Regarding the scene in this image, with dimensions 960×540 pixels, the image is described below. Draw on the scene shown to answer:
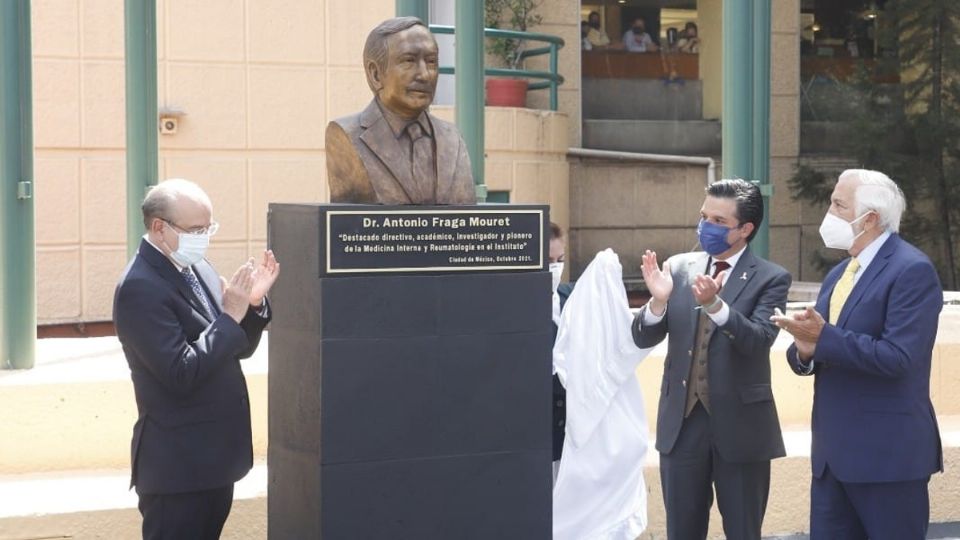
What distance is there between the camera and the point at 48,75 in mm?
12812

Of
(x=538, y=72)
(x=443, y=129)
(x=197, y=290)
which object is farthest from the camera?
(x=538, y=72)

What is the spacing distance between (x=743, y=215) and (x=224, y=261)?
8.55 meters

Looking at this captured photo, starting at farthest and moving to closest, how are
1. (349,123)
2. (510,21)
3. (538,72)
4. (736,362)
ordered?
(510,21) < (538,72) < (736,362) < (349,123)

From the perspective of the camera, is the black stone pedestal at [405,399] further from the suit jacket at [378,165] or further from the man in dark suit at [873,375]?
the man in dark suit at [873,375]

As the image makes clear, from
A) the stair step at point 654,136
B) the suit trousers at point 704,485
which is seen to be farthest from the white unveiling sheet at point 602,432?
the stair step at point 654,136

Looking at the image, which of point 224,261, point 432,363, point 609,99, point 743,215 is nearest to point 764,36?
point 743,215

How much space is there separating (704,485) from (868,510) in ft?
2.33

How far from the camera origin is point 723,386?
568 cm

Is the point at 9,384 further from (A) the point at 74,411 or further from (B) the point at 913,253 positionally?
(B) the point at 913,253

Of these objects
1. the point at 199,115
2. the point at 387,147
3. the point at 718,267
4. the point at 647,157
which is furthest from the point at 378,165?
the point at 647,157

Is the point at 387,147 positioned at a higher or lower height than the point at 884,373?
higher

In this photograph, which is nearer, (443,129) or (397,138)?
(397,138)

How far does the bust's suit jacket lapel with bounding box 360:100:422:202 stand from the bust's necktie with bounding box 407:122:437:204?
0.10 feet

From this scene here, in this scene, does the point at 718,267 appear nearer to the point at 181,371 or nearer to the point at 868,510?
the point at 868,510
